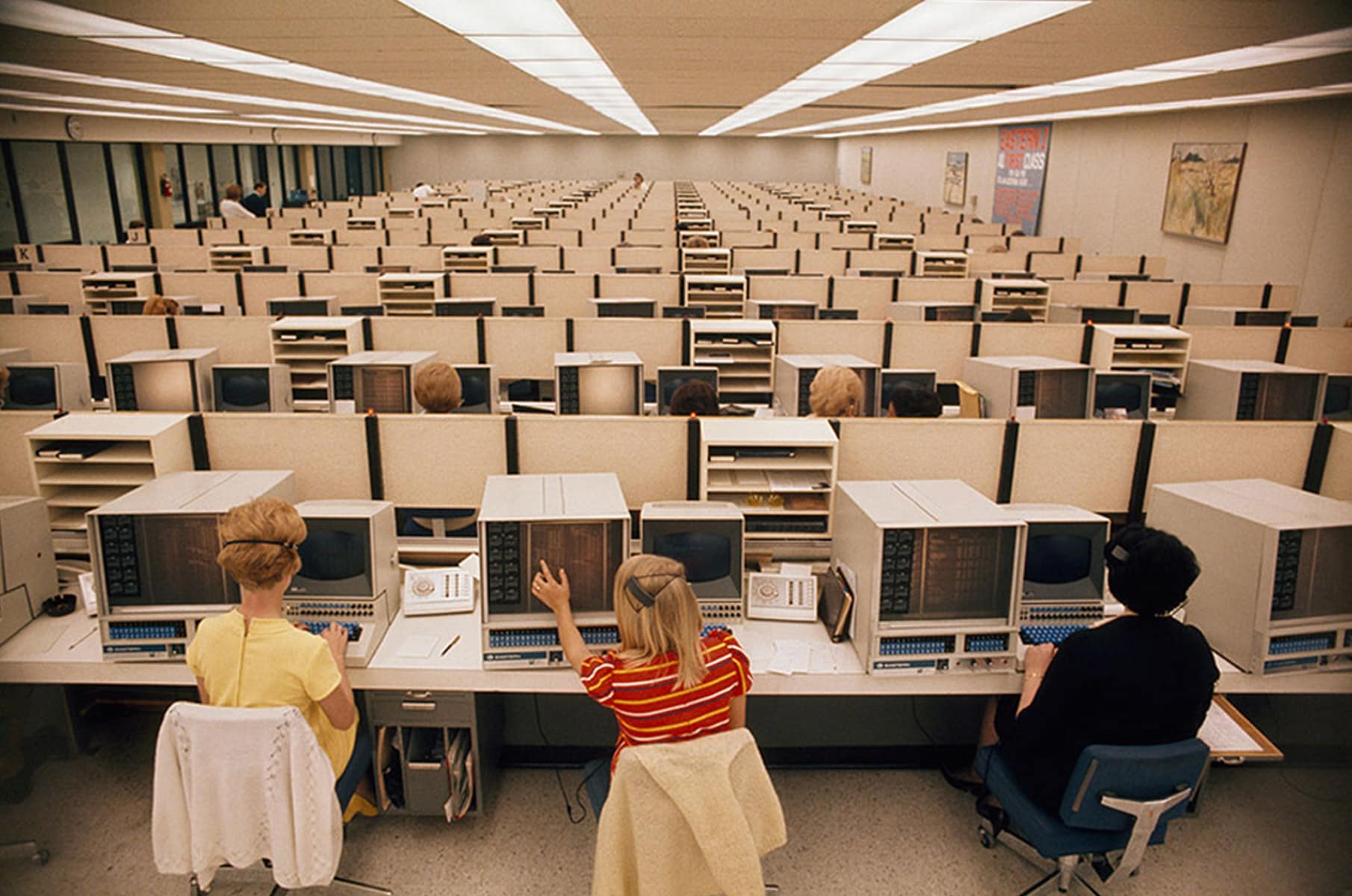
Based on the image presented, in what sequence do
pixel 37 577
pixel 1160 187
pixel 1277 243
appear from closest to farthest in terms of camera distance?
pixel 37 577 → pixel 1277 243 → pixel 1160 187

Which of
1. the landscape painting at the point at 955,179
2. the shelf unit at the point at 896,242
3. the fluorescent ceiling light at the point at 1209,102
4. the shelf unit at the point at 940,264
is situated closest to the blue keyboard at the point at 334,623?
the shelf unit at the point at 940,264

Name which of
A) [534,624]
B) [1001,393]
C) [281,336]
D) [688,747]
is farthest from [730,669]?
[281,336]

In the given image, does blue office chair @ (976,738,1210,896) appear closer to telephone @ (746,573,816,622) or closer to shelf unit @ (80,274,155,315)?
telephone @ (746,573,816,622)

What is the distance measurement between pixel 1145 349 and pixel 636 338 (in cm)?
269

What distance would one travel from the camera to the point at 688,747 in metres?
1.55

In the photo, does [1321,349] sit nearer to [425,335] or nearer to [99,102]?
[425,335]

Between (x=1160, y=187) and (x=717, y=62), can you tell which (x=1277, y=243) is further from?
(x=717, y=62)

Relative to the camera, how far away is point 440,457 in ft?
9.01

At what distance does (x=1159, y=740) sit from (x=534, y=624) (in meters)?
1.49

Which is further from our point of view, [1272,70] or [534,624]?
[1272,70]

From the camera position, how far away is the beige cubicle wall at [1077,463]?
2732mm

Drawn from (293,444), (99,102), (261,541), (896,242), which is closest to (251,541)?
(261,541)

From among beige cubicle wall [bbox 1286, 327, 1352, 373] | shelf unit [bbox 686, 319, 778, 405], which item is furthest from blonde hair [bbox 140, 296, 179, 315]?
beige cubicle wall [bbox 1286, 327, 1352, 373]

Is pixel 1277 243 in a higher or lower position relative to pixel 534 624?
higher
